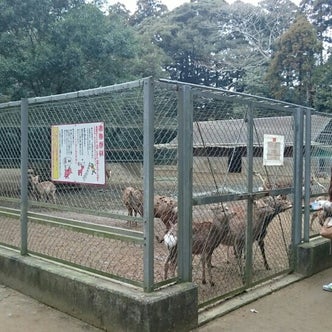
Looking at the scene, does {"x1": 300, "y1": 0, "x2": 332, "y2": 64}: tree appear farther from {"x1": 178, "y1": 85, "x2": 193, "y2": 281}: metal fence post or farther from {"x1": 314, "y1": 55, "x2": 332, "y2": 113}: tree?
{"x1": 178, "y1": 85, "x2": 193, "y2": 281}: metal fence post

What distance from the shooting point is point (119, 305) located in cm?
339

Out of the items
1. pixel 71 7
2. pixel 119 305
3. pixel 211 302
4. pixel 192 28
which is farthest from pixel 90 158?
pixel 192 28

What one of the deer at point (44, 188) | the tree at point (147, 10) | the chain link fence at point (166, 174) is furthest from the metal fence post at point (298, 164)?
the tree at point (147, 10)

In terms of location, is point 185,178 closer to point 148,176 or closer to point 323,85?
point 148,176

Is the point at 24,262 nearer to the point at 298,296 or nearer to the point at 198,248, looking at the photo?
the point at 198,248

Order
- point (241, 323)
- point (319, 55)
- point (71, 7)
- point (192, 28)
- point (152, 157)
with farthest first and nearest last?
point (192, 28) → point (319, 55) → point (71, 7) → point (241, 323) → point (152, 157)

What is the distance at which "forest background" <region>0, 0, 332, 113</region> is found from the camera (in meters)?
11.5

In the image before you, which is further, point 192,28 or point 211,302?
point 192,28

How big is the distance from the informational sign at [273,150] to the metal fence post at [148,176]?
70.7 inches

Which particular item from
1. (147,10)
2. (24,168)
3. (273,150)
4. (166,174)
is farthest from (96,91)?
(147,10)

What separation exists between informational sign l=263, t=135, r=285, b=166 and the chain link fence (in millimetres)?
29

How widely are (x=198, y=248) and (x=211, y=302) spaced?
0.58m

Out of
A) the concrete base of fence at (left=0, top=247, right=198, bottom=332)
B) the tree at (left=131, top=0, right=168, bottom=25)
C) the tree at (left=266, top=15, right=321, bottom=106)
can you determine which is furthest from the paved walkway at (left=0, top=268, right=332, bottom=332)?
the tree at (left=131, top=0, right=168, bottom=25)

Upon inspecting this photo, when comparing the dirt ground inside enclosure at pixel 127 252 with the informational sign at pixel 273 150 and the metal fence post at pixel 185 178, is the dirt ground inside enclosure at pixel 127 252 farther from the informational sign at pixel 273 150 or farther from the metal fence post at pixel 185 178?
the informational sign at pixel 273 150
